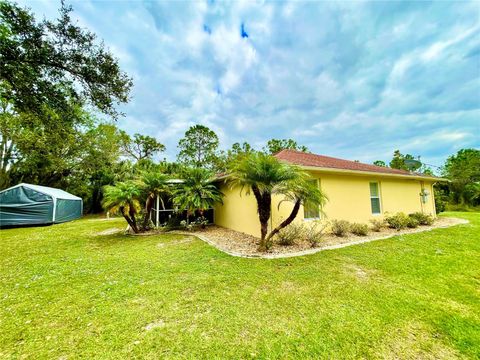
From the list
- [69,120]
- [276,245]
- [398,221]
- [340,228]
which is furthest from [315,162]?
[69,120]

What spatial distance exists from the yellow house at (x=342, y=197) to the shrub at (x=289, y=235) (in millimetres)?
597

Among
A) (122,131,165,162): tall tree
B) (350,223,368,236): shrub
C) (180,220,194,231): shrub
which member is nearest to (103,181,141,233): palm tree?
(180,220,194,231): shrub

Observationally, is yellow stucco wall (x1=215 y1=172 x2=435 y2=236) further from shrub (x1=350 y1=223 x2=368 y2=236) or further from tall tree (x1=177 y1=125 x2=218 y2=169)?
tall tree (x1=177 y1=125 x2=218 y2=169)

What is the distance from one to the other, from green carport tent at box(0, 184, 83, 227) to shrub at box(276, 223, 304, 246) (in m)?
15.1

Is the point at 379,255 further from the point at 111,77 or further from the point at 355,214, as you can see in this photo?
the point at 111,77

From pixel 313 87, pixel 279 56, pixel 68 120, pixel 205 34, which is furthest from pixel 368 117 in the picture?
A: pixel 68 120

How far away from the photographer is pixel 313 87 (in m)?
11.2

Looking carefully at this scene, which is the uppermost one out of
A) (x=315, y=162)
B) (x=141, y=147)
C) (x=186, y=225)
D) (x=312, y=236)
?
(x=141, y=147)

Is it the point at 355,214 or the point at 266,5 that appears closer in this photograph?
the point at 266,5

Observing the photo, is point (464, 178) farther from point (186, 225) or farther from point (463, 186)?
point (186, 225)

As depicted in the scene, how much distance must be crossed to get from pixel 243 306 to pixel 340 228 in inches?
230

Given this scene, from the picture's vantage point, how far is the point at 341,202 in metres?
8.33

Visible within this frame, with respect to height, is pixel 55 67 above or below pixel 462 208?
above

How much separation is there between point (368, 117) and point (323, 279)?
14.1 metres
